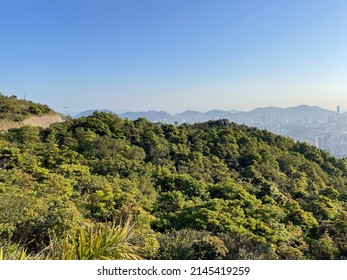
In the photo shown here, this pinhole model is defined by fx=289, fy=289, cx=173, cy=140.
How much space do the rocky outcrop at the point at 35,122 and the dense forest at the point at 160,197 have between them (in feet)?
4.50

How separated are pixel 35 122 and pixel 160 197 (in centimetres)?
1218

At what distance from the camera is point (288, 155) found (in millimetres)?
22969

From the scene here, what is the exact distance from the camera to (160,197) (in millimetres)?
10586

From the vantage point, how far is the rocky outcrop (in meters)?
16.7

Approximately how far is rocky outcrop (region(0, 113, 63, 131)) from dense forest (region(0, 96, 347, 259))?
1372mm

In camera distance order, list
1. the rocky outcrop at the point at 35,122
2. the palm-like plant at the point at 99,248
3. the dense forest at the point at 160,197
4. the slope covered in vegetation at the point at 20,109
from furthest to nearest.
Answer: the slope covered in vegetation at the point at 20,109 → the rocky outcrop at the point at 35,122 → the dense forest at the point at 160,197 → the palm-like plant at the point at 99,248

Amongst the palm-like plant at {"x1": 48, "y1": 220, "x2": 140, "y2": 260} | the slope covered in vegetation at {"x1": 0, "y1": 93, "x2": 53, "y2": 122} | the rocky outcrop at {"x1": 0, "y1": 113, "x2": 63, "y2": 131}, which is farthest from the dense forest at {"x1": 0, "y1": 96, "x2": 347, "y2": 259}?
the rocky outcrop at {"x1": 0, "y1": 113, "x2": 63, "y2": 131}

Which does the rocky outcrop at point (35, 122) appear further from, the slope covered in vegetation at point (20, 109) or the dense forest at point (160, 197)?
the dense forest at point (160, 197)

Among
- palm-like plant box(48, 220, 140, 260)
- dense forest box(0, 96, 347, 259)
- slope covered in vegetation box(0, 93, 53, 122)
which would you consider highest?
slope covered in vegetation box(0, 93, 53, 122)

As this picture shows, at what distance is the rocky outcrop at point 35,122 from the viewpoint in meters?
16.7

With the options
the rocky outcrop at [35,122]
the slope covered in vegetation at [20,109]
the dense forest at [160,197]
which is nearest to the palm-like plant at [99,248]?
the dense forest at [160,197]

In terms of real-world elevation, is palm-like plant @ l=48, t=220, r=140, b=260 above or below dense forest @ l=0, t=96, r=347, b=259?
above

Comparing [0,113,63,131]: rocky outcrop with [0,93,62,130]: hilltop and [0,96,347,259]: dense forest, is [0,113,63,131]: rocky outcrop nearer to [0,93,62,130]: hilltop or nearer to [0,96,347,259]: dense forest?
[0,93,62,130]: hilltop
